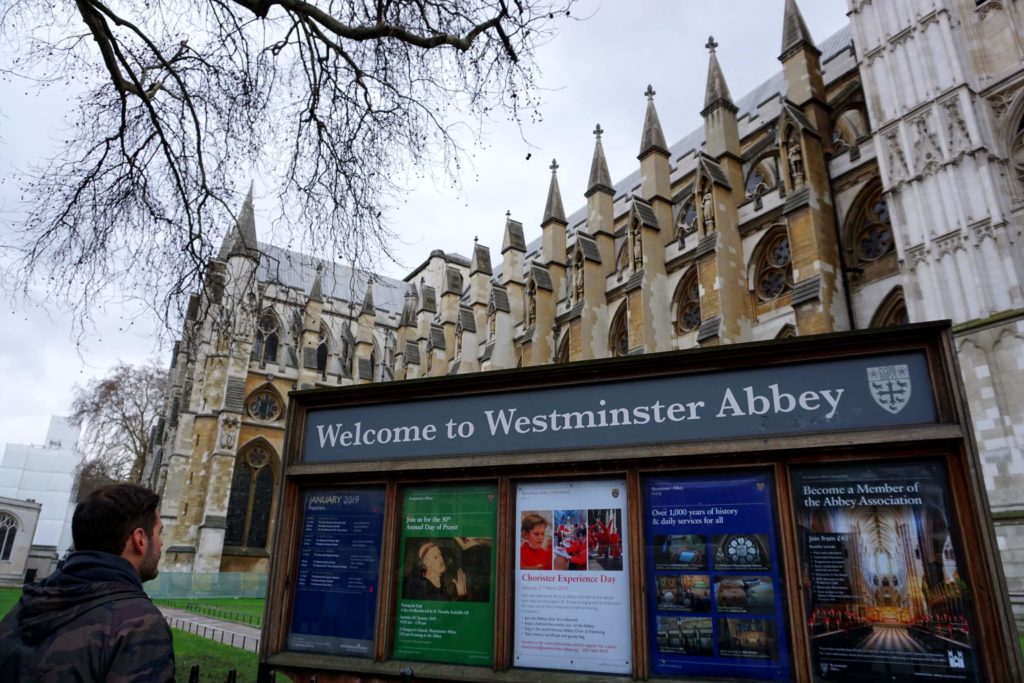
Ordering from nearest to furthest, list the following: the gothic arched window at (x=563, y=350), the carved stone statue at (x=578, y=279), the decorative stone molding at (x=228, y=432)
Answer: the carved stone statue at (x=578, y=279), the gothic arched window at (x=563, y=350), the decorative stone molding at (x=228, y=432)

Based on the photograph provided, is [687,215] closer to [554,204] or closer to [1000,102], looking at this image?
[554,204]

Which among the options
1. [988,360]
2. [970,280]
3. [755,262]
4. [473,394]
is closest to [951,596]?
[473,394]

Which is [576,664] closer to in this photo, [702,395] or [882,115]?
[702,395]

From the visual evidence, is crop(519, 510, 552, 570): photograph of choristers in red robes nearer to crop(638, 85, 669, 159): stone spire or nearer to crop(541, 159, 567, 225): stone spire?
crop(638, 85, 669, 159): stone spire

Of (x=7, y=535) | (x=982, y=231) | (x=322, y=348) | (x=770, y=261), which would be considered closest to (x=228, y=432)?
(x=322, y=348)

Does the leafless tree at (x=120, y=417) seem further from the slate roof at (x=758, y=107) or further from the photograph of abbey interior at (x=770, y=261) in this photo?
the slate roof at (x=758, y=107)

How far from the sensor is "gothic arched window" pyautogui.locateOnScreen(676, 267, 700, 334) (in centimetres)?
1983

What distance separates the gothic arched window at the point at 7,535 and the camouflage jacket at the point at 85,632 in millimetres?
34890

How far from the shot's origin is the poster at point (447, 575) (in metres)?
2.29

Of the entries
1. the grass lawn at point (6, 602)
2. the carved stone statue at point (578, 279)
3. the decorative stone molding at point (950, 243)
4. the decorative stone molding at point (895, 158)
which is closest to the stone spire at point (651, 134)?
the carved stone statue at point (578, 279)

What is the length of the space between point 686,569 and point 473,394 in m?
0.98

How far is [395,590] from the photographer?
96.7 inches

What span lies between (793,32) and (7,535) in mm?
37217

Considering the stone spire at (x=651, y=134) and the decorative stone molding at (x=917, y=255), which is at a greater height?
the stone spire at (x=651, y=134)
